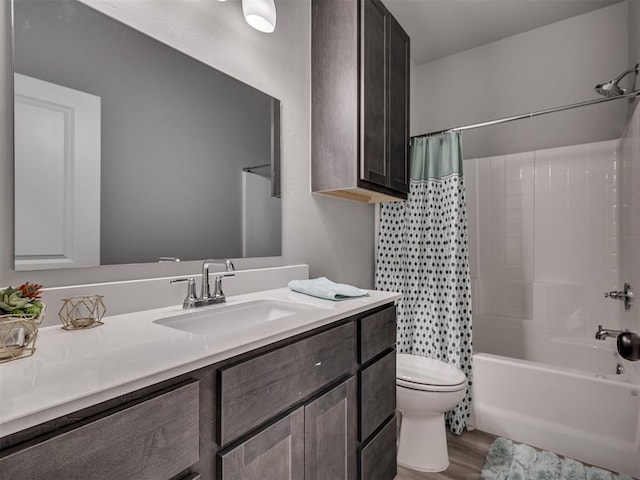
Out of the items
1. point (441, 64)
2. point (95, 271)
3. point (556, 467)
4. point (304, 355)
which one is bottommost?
point (556, 467)

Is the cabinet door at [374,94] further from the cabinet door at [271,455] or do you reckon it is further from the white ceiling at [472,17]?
the cabinet door at [271,455]

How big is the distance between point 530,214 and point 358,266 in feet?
4.60

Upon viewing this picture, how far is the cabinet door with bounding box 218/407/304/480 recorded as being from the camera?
0.80 metres

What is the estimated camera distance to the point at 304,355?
102 centimetres

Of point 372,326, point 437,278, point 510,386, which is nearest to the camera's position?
point 372,326

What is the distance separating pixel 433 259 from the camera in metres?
2.28

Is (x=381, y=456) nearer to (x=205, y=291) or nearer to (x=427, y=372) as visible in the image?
(x=427, y=372)

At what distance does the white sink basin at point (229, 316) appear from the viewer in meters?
1.10

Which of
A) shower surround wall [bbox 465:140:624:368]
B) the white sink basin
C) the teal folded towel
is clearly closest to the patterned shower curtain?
shower surround wall [bbox 465:140:624:368]

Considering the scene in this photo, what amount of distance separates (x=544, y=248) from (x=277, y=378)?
8.00 ft

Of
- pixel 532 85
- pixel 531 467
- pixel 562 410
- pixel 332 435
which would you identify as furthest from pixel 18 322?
pixel 532 85

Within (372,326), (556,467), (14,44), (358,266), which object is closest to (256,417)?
(372,326)

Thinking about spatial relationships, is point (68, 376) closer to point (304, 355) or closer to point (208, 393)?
point (208, 393)

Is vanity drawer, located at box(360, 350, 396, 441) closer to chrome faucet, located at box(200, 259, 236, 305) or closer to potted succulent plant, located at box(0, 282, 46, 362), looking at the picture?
chrome faucet, located at box(200, 259, 236, 305)
